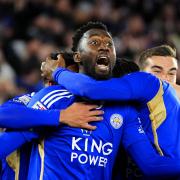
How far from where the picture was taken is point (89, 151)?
3119 mm

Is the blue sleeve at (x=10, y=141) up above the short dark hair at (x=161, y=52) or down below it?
below

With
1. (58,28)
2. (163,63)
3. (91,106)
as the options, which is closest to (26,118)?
(91,106)

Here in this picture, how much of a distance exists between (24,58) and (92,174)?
4.32 metres

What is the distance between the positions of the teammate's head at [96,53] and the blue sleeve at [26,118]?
348 mm

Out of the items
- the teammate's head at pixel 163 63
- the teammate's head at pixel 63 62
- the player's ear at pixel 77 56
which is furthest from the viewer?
the teammate's head at pixel 163 63

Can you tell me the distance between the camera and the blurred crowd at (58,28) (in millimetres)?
7074

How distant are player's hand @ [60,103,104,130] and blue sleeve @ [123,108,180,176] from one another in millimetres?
161

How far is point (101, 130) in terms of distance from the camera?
316 cm

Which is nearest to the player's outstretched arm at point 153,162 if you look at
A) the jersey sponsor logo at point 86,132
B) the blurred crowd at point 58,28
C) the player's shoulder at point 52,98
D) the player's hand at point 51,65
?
the jersey sponsor logo at point 86,132

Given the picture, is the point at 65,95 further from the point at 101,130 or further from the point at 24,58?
the point at 24,58

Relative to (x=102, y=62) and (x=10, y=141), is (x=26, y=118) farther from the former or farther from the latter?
(x=102, y=62)

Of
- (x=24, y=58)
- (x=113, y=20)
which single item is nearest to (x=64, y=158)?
(x=24, y=58)

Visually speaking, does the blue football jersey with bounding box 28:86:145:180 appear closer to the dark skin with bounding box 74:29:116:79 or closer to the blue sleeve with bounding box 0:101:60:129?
the blue sleeve with bounding box 0:101:60:129

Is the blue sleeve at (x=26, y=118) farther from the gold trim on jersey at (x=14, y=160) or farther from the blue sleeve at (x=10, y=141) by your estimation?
the gold trim on jersey at (x=14, y=160)
